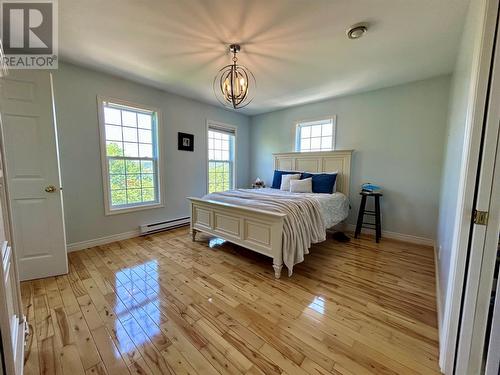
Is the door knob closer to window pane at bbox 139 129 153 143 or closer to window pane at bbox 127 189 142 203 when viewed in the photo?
window pane at bbox 127 189 142 203

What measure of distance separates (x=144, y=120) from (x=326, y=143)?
3412mm

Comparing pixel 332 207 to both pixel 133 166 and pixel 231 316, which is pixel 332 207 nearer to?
pixel 231 316

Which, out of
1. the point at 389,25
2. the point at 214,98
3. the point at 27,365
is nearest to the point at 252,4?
the point at 389,25

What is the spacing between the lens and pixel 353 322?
161 cm

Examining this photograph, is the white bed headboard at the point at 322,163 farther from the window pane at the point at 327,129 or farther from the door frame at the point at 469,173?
the door frame at the point at 469,173

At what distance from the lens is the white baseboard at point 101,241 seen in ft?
9.40

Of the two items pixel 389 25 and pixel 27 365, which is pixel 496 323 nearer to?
pixel 389 25

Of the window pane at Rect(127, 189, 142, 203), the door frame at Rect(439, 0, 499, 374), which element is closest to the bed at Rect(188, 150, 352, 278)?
the window pane at Rect(127, 189, 142, 203)

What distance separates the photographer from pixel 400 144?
3311 mm

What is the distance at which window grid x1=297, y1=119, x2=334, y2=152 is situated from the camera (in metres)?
4.08

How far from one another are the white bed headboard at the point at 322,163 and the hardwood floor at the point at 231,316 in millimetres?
1582

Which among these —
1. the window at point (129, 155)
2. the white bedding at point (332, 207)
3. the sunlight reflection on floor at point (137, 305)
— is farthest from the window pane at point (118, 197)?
the white bedding at point (332, 207)

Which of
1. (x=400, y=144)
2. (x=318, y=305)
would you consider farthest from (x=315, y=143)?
(x=318, y=305)

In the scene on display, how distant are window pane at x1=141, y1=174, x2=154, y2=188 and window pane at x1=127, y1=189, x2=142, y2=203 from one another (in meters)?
0.15
